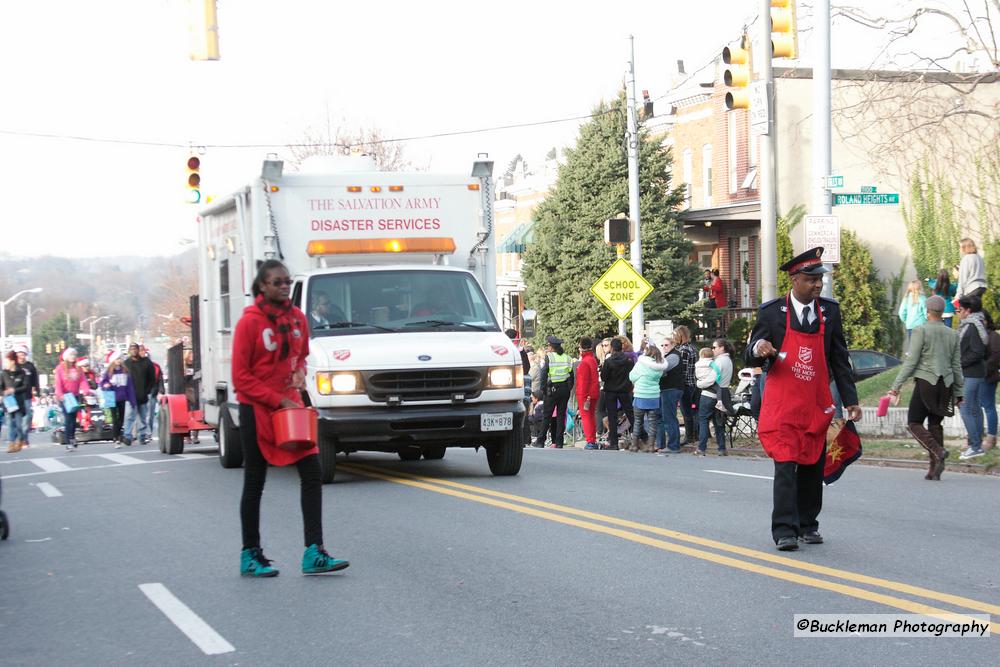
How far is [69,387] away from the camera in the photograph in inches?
1014

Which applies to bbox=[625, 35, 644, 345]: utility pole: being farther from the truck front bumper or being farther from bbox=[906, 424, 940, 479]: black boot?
the truck front bumper

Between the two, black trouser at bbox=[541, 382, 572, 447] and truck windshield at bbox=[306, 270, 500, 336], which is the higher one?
truck windshield at bbox=[306, 270, 500, 336]

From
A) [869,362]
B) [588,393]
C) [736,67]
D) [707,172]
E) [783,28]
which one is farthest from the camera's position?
[707,172]

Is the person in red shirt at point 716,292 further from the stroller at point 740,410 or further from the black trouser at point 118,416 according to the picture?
the black trouser at point 118,416

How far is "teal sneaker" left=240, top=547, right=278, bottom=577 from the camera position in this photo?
26.5 feet

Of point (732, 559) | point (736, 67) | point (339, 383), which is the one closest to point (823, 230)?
point (736, 67)

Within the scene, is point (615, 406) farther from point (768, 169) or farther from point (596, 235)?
point (596, 235)

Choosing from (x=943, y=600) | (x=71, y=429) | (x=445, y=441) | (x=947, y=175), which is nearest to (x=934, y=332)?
(x=445, y=441)

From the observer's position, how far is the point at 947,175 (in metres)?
35.8

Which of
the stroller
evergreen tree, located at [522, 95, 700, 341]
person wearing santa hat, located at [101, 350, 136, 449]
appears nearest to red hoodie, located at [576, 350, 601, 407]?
the stroller

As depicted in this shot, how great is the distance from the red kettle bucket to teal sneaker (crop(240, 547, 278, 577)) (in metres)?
0.77

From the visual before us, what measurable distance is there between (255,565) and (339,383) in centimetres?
455

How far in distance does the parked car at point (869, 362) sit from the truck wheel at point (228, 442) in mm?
16157

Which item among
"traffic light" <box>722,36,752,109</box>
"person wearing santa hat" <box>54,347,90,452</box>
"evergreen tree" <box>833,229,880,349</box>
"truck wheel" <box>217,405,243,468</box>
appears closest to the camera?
"truck wheel" <box>217,405,243,468</box>
